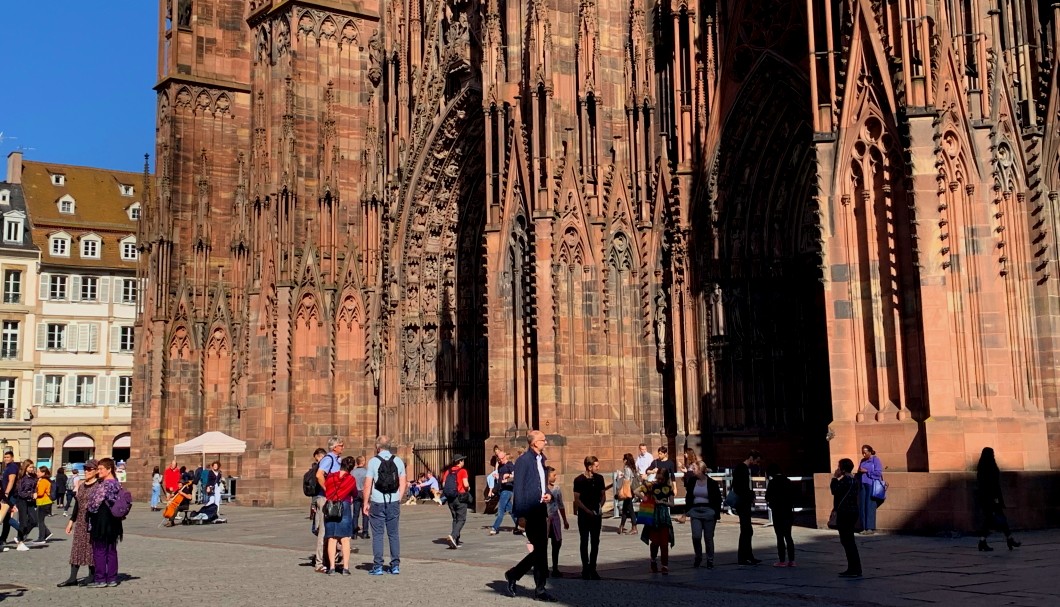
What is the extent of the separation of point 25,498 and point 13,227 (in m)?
49.3

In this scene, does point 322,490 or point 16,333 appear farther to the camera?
point 16,333

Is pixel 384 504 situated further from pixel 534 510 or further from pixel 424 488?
pixel 424 488

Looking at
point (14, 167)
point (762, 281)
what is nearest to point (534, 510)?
point (762, 281)

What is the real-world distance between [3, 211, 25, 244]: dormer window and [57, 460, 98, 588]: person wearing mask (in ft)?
183

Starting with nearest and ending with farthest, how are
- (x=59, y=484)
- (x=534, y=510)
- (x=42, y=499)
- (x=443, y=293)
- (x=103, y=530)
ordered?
(x=534, y=510)
(x=103, y=530)
(x=42, y=499)
(x=443, y=293)
(x=59, y=484)

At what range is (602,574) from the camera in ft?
48.9

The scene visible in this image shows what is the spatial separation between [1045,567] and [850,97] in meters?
9.20

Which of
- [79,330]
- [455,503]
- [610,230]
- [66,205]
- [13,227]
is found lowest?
[455,503]

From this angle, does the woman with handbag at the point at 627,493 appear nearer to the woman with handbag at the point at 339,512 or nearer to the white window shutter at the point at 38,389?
the woman with handbag at the point at 339,512

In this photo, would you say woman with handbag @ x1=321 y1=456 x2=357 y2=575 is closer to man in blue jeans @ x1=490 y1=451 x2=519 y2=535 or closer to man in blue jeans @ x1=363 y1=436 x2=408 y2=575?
man in blue jeans @ x1=363 y1=436 x2=408 y2=575

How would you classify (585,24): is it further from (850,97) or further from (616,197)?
(850,97)

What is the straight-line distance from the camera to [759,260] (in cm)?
2667

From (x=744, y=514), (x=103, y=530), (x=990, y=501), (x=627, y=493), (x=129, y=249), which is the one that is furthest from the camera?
(x=129, y=249)

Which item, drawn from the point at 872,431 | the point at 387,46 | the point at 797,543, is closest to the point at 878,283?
the point at 872,431
